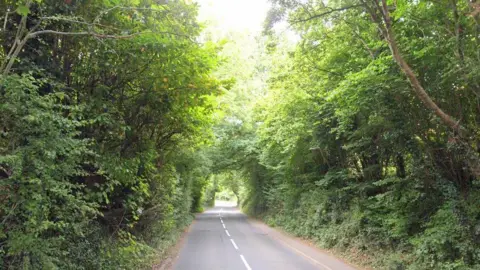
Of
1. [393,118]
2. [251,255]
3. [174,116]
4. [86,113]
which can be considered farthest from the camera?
[251,255]

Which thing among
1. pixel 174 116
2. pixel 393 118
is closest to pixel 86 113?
pixel 174 116

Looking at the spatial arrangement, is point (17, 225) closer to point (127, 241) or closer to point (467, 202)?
point (127, 241)

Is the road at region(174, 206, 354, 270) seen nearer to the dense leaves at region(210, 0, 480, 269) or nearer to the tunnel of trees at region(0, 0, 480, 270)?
the tunnel of trees at region(0, 0, 480, 270)

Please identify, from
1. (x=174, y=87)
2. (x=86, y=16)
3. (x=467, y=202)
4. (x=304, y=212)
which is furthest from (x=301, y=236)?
(x=86, y=16)

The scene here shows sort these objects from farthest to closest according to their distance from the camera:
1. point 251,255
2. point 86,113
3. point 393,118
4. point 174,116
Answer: point 251,255
point 393,118
point 174,116
point 86,113

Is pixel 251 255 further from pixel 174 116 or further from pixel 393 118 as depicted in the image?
pixel 393 118

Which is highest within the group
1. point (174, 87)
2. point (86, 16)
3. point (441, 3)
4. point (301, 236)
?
point (441, 3)

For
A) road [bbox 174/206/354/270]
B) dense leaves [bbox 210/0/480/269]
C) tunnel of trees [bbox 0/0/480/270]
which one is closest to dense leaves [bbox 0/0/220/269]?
tunnel of trees [bbox 0/0/480/270]

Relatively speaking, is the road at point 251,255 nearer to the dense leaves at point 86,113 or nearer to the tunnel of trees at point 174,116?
the tunnel of trees at point 174,116

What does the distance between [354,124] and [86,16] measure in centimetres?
1042

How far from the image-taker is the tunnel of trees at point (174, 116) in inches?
200

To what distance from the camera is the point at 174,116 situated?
9.73m

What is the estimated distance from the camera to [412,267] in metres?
9.20

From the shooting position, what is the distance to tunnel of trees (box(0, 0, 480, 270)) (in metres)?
5.07
